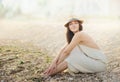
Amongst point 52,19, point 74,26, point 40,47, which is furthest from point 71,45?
point 52,19

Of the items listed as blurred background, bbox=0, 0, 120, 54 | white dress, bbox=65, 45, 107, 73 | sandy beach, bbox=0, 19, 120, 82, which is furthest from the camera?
blurred background, bbox=0, 0, 120, 54

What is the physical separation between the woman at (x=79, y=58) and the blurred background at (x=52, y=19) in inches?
79.1

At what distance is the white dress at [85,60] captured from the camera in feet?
17.5

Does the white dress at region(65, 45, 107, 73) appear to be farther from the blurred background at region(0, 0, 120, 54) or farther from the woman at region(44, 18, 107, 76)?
the blurred background at region(0, 0, 120, 54)

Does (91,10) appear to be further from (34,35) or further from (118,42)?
(118,42)

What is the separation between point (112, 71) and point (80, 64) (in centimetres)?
50

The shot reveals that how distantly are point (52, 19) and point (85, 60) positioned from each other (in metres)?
4.67

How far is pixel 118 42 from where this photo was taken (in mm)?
7160

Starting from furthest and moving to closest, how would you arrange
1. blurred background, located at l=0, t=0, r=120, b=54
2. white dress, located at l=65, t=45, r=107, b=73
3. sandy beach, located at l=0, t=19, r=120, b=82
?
blurred background, located at l=0, t=0, r=120, b=54, sandy beach, located at l=0, t=19, r=120, b=82, white dress, located at l=65, t=45, r=107, b=73

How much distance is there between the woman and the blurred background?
2009mm

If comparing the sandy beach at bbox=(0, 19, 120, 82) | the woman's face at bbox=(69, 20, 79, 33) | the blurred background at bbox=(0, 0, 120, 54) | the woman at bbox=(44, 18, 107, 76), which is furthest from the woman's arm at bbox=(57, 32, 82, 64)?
the blurred background at bbox=(0, 0, 120, 54)

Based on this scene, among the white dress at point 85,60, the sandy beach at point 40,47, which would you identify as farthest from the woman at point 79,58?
the sandy beach at point 40,47

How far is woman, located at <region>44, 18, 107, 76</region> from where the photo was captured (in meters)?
5.33

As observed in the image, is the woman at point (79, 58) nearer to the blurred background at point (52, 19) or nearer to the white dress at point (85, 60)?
the white dress at point (85, 60)
